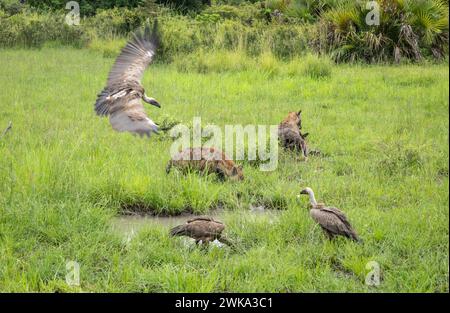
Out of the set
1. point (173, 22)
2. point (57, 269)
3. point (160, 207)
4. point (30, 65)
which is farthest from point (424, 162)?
point (173, 22)

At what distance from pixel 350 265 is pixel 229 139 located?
3.27m

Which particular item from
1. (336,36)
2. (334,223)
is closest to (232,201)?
(334,223)

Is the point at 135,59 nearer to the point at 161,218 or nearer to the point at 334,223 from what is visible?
the point at 161,218

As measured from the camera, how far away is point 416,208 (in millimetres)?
5078

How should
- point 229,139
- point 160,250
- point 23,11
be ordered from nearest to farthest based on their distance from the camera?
point 160,250, point 229,139, point 23,11

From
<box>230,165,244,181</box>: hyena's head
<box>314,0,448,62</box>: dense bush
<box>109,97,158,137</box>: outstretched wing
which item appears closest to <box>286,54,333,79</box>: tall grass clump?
<box>314,0,448,62</box>: dense bush

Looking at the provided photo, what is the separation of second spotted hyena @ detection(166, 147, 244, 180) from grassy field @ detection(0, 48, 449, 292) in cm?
15

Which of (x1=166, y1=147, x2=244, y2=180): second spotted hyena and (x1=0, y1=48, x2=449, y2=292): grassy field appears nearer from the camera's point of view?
(x1=0, y1=48, x2=449, y2=292): grassy field

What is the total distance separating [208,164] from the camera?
19.3 ft

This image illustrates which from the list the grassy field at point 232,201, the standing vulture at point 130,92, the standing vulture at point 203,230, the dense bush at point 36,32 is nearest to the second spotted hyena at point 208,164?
the grassy field at point 232,201

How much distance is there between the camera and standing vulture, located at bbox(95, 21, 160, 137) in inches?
236

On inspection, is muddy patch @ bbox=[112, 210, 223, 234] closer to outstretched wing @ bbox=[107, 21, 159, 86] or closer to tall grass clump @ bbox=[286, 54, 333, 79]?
outstretched wing @ bbox=[107, 21, 159, 86]

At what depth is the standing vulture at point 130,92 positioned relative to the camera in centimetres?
599
